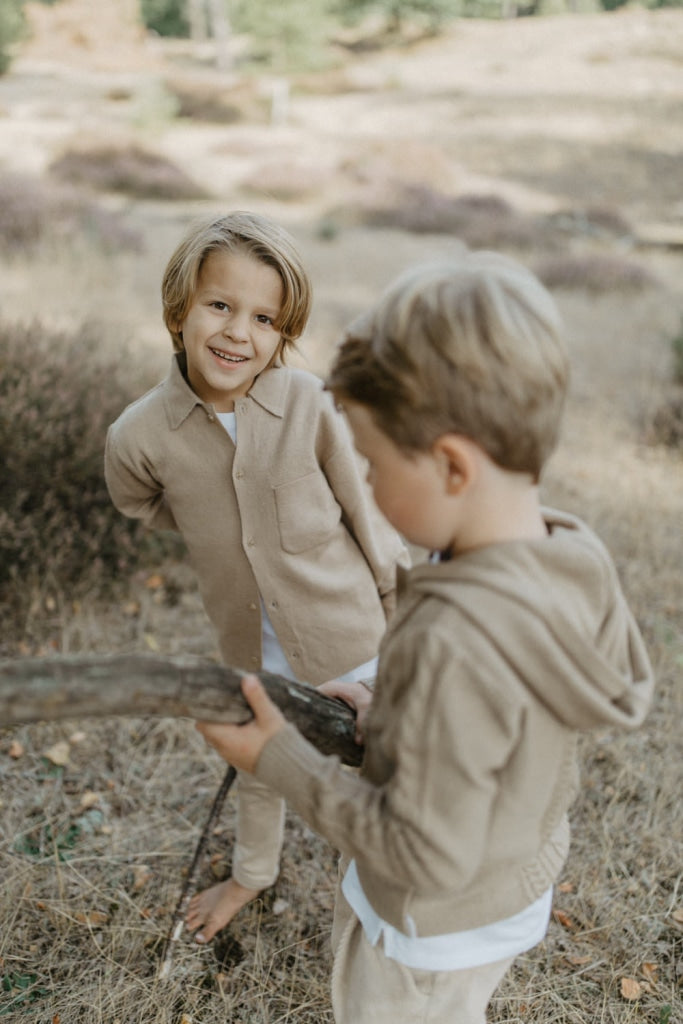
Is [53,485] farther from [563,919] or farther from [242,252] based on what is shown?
[563,919]

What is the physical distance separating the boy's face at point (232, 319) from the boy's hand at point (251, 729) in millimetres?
804

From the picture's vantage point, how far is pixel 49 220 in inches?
313

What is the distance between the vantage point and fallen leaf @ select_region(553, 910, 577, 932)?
224 cm

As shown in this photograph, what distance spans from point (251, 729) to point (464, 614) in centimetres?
41

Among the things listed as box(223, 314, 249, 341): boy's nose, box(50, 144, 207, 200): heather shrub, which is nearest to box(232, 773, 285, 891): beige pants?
box(223, 314, 249, 341): boy's nose

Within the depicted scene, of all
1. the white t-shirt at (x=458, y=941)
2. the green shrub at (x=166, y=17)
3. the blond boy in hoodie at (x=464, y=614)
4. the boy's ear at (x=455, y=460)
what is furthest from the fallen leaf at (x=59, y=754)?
the green shrub at (x=166, y=17)

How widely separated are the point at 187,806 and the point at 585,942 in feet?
4.40

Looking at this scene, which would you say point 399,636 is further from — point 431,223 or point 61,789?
point 431,223

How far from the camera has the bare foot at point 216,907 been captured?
2.14 meters

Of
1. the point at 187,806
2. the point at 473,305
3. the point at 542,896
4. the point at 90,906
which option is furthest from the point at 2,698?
the point at 187,806

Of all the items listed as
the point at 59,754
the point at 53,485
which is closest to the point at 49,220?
the point at 53,485

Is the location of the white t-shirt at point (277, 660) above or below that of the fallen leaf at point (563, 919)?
above

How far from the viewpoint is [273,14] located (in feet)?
89.1

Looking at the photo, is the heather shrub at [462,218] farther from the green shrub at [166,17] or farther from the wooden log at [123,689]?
the green shrub at [166,17]
